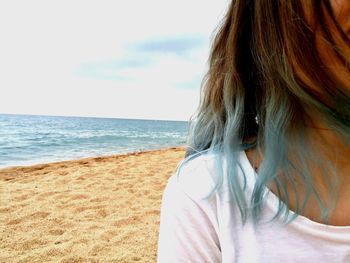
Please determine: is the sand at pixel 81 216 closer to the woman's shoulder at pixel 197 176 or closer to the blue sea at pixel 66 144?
the blue sea at pixel 66 144

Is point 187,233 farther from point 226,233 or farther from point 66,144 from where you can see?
point 66,144

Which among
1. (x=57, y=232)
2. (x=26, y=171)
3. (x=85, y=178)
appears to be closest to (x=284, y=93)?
(x=57, y=232)

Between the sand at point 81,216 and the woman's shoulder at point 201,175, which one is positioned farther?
the sand at point 81,216

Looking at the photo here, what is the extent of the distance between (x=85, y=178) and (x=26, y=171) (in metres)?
1.81

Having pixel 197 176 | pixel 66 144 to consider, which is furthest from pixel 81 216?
pixel 66 144

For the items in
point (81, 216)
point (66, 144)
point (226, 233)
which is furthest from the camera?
point (66, 144)

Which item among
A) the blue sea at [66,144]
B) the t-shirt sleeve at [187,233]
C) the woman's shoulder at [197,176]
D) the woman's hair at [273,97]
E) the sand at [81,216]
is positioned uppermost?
the woman's hair at [273,97]

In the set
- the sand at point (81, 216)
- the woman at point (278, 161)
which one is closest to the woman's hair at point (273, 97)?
the woman at point (278, 161)

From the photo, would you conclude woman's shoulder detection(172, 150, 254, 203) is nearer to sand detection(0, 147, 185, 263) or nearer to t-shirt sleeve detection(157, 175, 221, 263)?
t-shirt sleeve detection(157, 175, 221, 263)

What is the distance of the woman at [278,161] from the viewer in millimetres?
603

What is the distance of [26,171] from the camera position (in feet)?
23.4

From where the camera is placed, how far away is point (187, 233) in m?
0.62

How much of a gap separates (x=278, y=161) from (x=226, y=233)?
160mm

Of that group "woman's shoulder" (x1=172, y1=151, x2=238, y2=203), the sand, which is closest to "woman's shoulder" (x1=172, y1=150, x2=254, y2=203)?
"woman's shoulder" (x1=172, y1=151, x2=238, y2=203)
